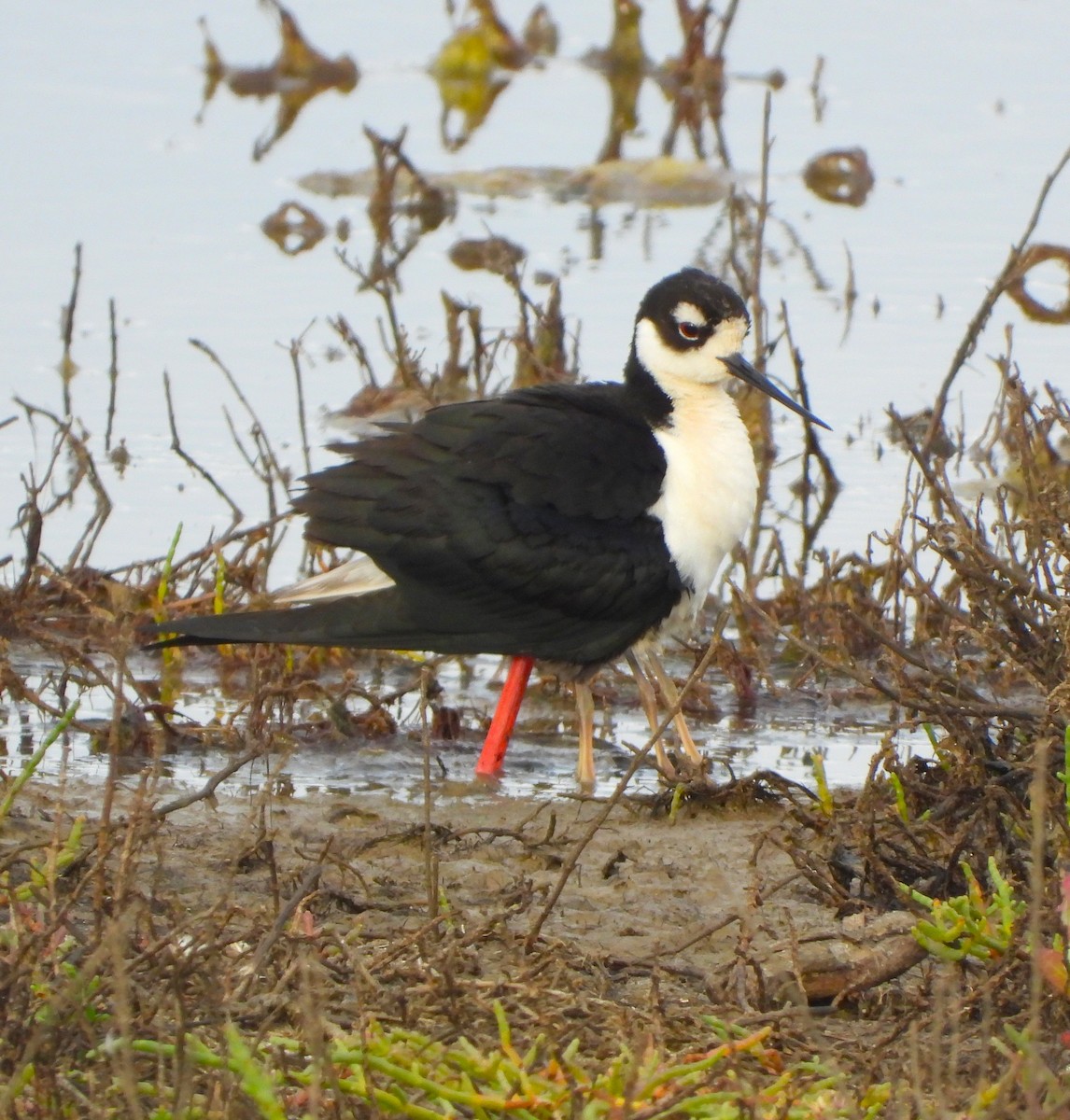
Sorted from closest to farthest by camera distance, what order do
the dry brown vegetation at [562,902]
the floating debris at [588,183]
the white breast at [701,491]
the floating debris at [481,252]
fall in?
the dry brown vegetation at [562,902] → the white breast at [701,491] → the floating debris at [481,252] → the floating debris at [588,183]

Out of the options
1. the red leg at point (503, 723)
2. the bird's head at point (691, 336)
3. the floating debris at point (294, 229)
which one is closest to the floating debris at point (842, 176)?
the floating debris at point (294, 229)

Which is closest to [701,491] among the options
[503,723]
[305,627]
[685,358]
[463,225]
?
[685,358]

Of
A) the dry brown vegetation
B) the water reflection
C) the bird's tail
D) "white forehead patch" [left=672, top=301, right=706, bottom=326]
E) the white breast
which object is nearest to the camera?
the dry brown vegetation

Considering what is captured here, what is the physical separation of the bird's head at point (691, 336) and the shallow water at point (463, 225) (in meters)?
0.99

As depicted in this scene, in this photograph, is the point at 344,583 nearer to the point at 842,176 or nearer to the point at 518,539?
the point at 518,539

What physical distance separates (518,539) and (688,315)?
0.90 metres

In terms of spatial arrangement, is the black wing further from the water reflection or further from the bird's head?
the water reflection

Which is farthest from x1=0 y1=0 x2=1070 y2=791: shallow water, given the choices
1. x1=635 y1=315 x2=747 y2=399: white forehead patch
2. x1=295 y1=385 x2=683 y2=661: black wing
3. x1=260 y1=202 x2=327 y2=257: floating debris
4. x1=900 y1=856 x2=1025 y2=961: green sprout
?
x1=900 y1=856 x2=1025 y2=961: green sprout

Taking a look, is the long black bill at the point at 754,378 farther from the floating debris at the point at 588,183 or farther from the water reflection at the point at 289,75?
the water reflection at the point at 289,75

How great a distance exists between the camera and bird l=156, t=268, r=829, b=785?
5.09 m

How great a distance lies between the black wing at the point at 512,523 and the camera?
508 centimetres

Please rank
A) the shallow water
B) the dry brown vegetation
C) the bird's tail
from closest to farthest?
the dry brown vegetation, the bird's tail, the shallow water

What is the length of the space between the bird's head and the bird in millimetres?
257

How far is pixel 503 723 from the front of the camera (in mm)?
5395
